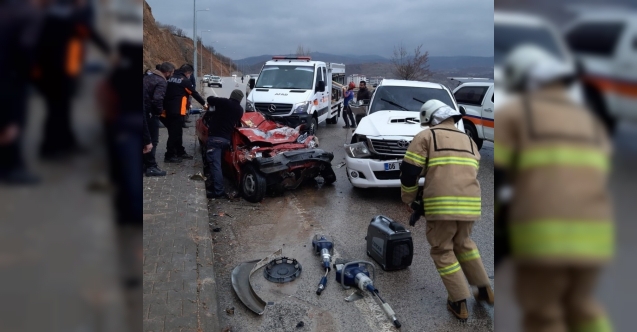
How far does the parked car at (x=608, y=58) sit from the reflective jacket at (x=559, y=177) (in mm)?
40

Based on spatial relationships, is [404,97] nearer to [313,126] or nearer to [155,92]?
[313,126]

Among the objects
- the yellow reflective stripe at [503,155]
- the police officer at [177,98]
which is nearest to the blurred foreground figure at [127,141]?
the yellow reflective stripe at [503,155]

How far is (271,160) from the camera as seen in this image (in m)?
7.60

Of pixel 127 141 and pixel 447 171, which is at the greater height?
pixel 127 141

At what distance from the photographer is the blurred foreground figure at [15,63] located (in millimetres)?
1043

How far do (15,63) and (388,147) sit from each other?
688 cm

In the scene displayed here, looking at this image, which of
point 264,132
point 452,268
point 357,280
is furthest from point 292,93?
point 452,268

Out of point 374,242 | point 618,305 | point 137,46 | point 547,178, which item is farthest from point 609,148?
point 374,242

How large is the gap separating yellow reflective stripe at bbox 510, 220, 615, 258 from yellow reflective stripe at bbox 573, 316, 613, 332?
0.13m

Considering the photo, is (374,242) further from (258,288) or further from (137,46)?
(137,46)

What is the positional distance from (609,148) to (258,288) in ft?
14.3

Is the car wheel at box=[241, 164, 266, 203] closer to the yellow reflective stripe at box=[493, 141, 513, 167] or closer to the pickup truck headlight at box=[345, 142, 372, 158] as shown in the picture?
the pickup truck headlight at box=[345, 142, 372, 158]

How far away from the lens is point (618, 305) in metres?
0.92

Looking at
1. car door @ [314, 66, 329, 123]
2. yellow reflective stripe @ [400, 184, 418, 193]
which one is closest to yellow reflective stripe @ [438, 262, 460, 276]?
yellow reflective stripe @ [400, 184, 418, 193]
